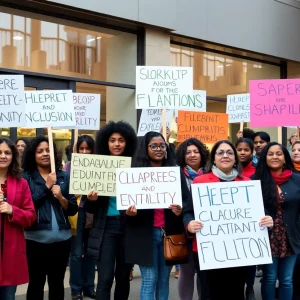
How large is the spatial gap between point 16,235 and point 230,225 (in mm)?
1720

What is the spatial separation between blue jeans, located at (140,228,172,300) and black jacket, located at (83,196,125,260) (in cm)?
42

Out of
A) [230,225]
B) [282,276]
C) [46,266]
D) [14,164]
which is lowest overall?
[282,276]

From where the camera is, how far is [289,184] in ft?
15.9

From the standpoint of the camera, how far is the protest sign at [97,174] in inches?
188

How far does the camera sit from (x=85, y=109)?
286 inches

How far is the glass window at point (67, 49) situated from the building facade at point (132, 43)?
0.6 inches

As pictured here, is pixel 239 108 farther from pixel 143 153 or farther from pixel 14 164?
pixel 14 164

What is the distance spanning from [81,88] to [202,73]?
10.0 feet

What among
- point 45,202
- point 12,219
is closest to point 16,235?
point 12,219

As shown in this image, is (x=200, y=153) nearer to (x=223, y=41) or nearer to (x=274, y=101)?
(x=274, y=101)

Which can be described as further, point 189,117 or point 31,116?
point 189,117

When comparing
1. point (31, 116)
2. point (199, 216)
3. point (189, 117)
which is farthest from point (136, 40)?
point (199, 216)

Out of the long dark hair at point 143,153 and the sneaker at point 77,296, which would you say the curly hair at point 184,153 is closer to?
the long dark hair at point 143,153

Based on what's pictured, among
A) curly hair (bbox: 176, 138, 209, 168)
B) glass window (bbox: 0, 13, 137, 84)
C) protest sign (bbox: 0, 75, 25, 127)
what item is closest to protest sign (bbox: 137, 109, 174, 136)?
glass window (bbox: 0, 13, 137, 84)
